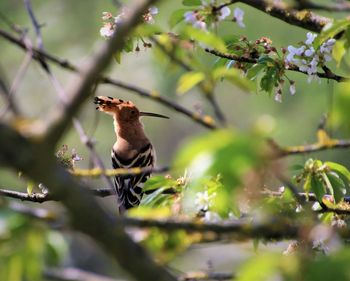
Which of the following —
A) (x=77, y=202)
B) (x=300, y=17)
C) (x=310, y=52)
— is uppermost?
(x=77, y=202)

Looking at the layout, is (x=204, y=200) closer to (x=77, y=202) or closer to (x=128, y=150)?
(x=77, y=202)

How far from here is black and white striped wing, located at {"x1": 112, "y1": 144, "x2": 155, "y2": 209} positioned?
15.7 feet

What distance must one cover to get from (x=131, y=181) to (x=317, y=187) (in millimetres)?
2290

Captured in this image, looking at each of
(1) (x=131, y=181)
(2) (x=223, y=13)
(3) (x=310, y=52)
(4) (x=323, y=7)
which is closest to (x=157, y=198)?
(2) (x=223, y=13)

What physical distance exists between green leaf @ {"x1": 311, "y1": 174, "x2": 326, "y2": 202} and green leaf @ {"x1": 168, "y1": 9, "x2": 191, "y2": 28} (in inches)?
26.3

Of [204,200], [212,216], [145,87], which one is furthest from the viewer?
[145,87]

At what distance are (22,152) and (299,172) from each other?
1.51m

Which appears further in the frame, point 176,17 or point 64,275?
point 176,17

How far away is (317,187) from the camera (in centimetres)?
269

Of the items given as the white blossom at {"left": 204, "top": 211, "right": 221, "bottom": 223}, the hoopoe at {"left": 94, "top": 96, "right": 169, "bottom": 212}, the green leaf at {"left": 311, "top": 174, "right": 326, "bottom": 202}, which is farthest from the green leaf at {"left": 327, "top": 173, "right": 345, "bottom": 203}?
the hoopoe at {"left": 94, "top": 96, "right": 169, "bottom": 212}

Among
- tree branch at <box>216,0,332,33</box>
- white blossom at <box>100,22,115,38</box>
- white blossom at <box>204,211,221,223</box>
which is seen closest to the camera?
white blossom at <box>204,211,221,223</box>

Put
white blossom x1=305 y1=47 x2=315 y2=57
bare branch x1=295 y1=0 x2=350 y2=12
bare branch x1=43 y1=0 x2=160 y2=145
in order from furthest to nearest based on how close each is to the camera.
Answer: white blossom x1=305 y1=47 x2=315 y2=57 < bare branch x1=295 y1=0 x2=350 y2=12 < bare branch x1=43 y1=0 x2=160 y2=145

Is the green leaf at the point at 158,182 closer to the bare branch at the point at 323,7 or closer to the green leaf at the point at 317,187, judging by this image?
the green leaf at the point at 317,187

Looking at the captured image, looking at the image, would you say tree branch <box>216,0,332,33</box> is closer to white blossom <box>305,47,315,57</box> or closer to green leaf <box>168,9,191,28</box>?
white blossom <box>305,47,315,57</box>
